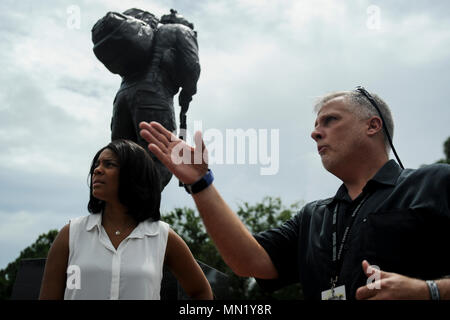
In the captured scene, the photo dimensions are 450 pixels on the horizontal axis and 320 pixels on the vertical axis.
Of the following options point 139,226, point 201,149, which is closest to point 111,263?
point 139,226

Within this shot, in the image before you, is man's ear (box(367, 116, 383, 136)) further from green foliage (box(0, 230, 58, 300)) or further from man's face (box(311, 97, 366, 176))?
green foliage (box(0, 230, 58, 300))

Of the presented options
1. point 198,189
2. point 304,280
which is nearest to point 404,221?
point 304,280

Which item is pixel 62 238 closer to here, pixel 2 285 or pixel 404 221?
pixel 404 221

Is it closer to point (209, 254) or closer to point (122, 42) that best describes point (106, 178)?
point (122, 42)

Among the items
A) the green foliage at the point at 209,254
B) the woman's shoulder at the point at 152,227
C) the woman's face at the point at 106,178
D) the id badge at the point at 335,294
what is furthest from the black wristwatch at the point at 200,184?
the green foliage at the point at 209,254

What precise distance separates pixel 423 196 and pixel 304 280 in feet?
2.20

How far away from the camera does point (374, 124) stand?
244cm

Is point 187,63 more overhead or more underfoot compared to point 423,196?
more overhead

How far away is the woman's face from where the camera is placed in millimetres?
2416

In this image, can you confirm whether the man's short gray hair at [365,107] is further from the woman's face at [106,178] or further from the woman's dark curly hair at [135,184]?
the woman's face at [106,178]

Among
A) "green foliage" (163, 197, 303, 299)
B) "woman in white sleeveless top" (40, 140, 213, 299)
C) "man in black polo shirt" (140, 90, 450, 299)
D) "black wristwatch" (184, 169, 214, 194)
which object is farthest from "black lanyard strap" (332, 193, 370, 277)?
"green foliage" (163, 197, 303, 299)

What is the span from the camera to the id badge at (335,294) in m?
1.91

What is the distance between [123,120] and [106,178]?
290cm
